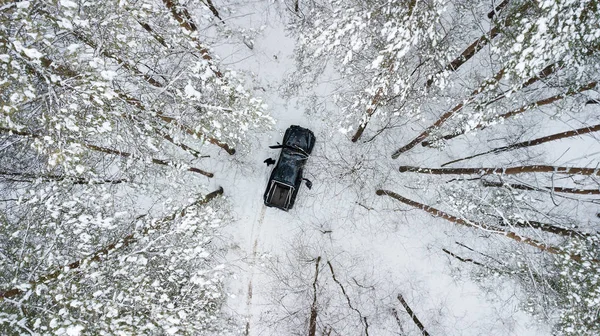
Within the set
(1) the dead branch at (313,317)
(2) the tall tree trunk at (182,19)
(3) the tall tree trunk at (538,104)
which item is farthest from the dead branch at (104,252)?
(3) the tall tree trunk at (538,104)

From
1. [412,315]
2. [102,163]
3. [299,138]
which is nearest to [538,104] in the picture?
[299,138]

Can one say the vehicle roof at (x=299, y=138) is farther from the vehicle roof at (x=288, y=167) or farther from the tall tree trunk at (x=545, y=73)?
the tall tree trunk at (x=545, y=73)

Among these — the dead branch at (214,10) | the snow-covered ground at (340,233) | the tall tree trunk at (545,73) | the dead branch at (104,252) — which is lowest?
the dead branch at (104,252)

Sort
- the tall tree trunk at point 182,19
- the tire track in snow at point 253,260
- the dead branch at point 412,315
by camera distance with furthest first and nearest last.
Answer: the tire track in snow at point 253,260 < the dead branch at point 412,315 < the tall tree trunk at point 182,19

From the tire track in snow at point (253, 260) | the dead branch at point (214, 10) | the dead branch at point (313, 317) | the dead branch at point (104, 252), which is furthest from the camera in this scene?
the tire track in snow at point (253, 260)

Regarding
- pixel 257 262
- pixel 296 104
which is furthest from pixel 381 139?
pixel 257 262
